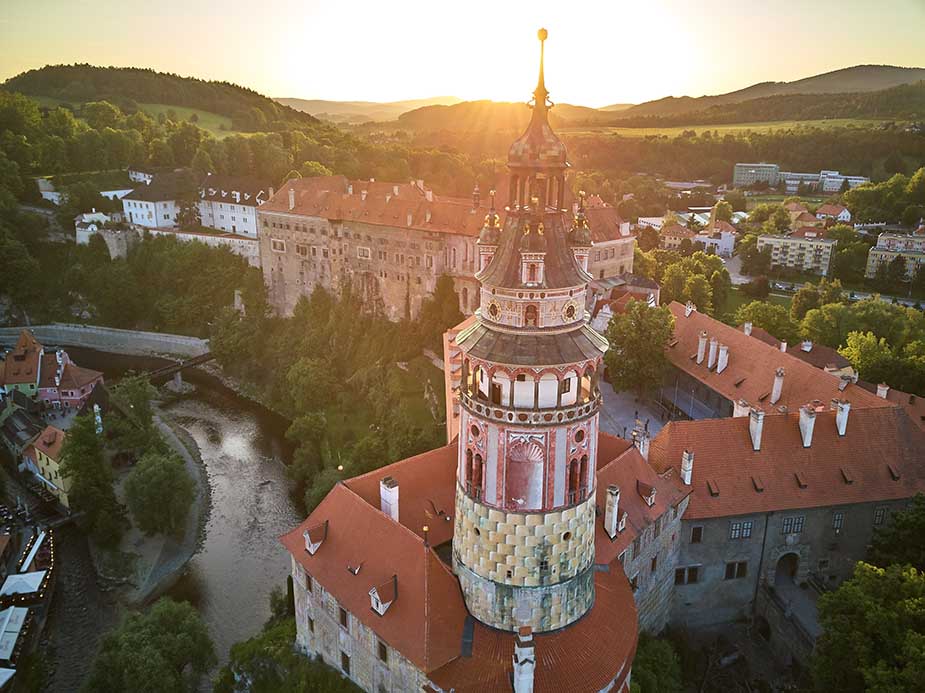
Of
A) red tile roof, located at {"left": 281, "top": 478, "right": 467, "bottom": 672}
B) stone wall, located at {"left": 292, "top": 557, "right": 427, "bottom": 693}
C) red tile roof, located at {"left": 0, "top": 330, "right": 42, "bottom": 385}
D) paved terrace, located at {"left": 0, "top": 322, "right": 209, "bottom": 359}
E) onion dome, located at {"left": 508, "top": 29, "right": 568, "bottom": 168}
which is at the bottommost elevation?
paved terrace, located at {"left": 0, "top": 322, "right": 209, "bottom": 359}

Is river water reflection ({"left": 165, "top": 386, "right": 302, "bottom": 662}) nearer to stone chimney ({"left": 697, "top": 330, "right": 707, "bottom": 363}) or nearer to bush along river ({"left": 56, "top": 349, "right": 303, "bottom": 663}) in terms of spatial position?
bush along river ({"left": 56, "top": 349, "right": 303, "bottom": 663})

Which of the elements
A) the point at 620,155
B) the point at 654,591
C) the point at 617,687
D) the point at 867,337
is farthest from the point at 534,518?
the point at 620,155

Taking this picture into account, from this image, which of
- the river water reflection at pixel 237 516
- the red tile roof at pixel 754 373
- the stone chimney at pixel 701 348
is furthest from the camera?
the stone chimney at pixel 701 348

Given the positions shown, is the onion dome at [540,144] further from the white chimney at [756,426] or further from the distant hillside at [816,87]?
the distant hillside at [816,87]

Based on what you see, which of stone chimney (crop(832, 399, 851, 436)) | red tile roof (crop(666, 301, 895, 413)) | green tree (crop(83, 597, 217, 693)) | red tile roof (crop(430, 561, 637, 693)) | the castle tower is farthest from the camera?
red tile roof (crop(666, 301, 895, 413))

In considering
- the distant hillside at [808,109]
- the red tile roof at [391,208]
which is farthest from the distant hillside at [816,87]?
the red tile roof at [391,208]

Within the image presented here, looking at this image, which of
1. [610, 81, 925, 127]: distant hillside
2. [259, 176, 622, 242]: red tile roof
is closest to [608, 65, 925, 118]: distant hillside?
[610, 81, 925, 127]: distant hillside

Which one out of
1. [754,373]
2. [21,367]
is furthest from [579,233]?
[21,367]
